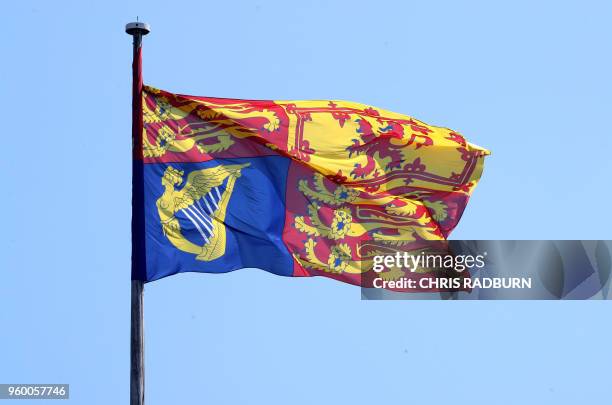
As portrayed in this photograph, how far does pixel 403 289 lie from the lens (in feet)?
93.0

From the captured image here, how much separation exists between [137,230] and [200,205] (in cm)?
141

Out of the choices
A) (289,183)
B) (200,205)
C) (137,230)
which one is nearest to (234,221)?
(200,205)

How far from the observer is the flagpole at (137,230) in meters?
25.2

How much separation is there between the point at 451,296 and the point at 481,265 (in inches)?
62.6

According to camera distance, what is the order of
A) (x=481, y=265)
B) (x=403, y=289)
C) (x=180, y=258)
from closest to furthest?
(x=180, y=258) < (x=403, y=289) < (x=481, y=265)

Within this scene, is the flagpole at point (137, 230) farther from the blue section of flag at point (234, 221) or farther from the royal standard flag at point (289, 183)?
the blue section of flag at point (234, 221)

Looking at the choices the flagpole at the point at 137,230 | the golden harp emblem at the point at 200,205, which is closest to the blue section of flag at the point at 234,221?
the golden harp emblem at the point at 200,205

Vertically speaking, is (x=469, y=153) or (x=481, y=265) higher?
(x=469, y=153)

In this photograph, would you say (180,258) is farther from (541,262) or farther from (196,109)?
(541,262)

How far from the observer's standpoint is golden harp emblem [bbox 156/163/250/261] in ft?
86.3

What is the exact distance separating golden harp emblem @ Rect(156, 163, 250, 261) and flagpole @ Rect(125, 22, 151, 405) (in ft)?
1.68

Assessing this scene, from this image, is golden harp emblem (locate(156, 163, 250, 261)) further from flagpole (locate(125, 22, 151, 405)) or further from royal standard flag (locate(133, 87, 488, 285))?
flagpole (locate(125, 22, 151, 405))

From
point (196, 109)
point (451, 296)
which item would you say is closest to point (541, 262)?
point (451, 296)

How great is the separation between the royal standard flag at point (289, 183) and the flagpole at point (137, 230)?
6cm
